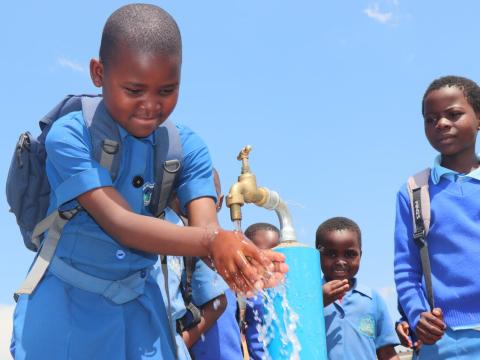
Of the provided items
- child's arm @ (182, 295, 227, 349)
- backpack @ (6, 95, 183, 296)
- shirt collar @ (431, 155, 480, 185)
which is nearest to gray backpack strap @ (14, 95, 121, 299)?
backpack @ (6, 95, 183, 296)

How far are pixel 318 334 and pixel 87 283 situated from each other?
1082 millimetres

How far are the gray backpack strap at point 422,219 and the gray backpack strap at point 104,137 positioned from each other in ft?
7.01

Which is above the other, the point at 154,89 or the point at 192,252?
the point at 154,89

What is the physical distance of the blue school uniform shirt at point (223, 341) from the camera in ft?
14.3

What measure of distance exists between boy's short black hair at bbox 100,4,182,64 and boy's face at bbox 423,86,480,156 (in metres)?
2.22

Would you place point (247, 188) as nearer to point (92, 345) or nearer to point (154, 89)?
point (154, 89)

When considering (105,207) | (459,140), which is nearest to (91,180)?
(105,207)

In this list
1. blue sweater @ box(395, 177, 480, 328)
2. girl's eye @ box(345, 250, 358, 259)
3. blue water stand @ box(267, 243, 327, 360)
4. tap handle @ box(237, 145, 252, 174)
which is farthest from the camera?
girl's eye @ box(345, 250, 358, 259)

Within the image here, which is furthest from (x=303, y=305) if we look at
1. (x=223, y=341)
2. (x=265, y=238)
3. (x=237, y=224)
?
(x=265, y=238)

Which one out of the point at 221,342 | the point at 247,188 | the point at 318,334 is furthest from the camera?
the point at 221,342

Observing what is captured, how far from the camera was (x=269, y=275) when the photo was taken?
2209 millimetres

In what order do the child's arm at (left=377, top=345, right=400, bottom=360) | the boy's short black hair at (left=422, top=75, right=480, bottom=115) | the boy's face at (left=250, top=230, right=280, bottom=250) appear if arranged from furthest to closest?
1. the boy's face at (left=250, top=230, right=280, bottom=250)
2. the child's arm at (left=377, top=345, right=400, bottom=360)
3. the boy's short black hair at (left=422, top=75, right=480, bottom=115)

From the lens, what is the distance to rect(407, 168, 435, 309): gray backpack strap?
4066 millimetres

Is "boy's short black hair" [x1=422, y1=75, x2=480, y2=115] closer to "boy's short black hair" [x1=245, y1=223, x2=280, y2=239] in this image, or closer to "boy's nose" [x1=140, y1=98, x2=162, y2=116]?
"boy's nose" [x1=140, y1=98, x2=162, y2=116]
